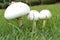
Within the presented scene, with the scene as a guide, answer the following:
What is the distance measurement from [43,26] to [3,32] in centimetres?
61

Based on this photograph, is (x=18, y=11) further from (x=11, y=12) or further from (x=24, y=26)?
(x=24, y=26)

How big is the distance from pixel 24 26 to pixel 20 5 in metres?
0.30

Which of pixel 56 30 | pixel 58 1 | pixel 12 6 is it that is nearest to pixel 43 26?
pixel 56 30

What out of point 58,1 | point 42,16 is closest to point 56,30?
point 42,16

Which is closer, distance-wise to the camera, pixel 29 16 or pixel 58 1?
pixel 29 16

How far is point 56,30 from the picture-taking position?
9.12 ft

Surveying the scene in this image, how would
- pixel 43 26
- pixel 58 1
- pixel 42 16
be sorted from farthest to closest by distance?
pixel 58 1 < pixel 43 26 < pixel 42 16

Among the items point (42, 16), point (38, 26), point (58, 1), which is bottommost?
point (58, 1)

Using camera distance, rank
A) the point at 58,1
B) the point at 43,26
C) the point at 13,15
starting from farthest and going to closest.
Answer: the point at 58,1
the point at 43,26
the point at 13,15

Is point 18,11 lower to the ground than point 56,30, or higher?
higher

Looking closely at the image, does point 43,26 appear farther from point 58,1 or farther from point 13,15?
point 58,1

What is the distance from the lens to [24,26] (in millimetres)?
2965

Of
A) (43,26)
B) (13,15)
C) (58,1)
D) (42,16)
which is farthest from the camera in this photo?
(58,1)

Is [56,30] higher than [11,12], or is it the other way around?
[11,12]
